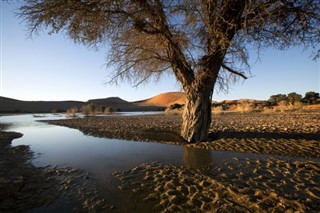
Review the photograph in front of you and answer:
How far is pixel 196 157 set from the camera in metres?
5.96

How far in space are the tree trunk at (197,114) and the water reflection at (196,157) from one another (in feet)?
3.36

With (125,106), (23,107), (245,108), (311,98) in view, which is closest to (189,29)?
(245,108)

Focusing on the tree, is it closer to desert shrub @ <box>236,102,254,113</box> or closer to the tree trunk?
the tree trunk

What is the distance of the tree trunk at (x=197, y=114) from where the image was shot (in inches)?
308

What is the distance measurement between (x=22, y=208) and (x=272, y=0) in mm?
7126

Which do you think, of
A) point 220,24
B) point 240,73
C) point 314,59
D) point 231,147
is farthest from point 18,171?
point 314,59

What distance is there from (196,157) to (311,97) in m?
34.2

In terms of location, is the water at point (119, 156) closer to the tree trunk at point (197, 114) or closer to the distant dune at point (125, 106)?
the tree trunk at point (197, 114)

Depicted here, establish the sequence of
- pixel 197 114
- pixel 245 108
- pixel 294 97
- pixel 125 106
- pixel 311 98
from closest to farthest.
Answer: pixel 197 114 < pixel 245 108 < pixel 311 98 < pixel 294 97 < pixel 125 106

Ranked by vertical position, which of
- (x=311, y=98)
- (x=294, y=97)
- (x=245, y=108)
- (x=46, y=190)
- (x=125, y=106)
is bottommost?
(x=46, y=190)

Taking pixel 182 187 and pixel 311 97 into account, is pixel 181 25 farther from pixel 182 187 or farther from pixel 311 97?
pixel 311 97

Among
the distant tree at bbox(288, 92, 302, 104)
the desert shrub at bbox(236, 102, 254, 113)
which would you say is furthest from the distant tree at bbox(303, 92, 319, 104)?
the desert shrub at bbox(236, 102, 254, 113)

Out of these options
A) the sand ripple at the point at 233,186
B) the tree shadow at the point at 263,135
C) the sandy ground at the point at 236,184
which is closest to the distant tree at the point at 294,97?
the tree shadow at the point at 263,135

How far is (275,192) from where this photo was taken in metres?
3.43
